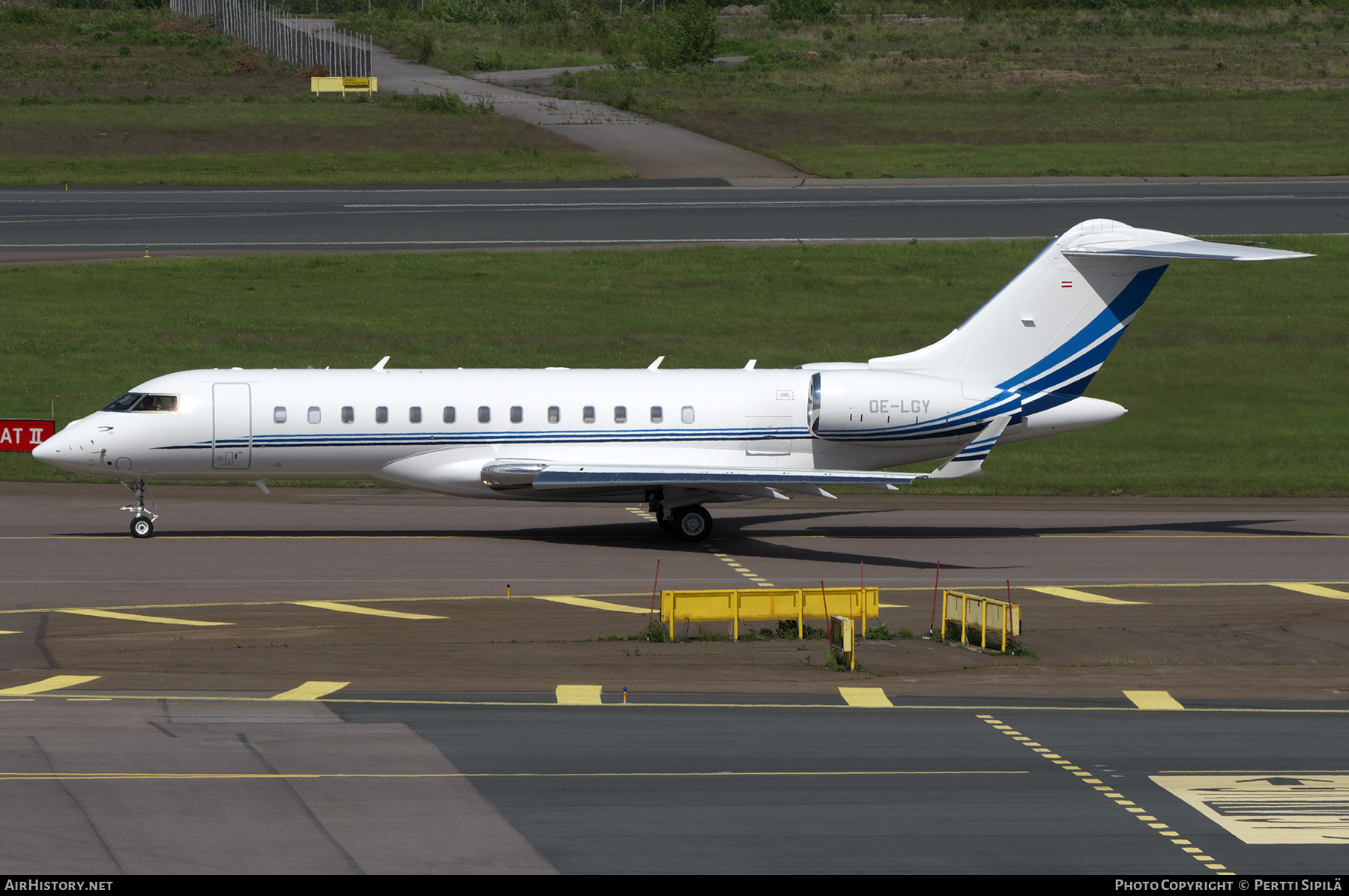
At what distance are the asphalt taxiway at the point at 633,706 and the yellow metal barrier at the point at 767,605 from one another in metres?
0.58

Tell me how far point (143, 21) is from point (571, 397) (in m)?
103

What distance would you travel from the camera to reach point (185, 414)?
3225cm

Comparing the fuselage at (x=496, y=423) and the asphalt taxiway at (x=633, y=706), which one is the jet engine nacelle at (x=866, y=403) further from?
the asphalt taxiway at (x=633, y=706)

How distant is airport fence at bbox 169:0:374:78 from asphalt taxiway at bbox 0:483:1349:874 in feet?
240

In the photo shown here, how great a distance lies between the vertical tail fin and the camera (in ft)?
111

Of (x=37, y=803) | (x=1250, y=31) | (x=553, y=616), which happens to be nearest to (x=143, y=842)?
(x=37, y=803)

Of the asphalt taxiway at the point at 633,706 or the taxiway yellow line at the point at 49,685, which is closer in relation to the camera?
the asphalt taxiway at the point at 633,706

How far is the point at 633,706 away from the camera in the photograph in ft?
66.4

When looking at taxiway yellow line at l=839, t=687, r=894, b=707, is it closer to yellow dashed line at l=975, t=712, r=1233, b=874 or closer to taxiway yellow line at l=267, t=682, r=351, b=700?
yellow dashed line at l=975, t=712, r=1233, b=874

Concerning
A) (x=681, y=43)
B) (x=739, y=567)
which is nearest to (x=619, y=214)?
(x=739, y=567)

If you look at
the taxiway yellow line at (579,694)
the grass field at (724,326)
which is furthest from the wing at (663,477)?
the grass field at (724,326)

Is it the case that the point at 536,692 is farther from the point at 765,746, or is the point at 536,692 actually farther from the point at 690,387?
the point at 690,387

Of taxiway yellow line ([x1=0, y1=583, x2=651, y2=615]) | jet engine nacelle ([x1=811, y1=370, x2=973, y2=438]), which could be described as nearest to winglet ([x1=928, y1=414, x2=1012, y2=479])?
jet engine nacelle ([x1=811, y1=370, x2=973, y2=438])

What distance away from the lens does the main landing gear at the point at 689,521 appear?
3344cm
